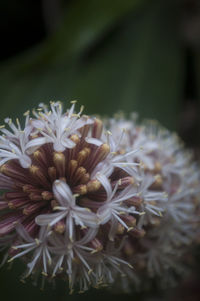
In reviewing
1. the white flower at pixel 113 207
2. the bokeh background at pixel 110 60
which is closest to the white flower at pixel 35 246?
the white flower at pixel 113 207

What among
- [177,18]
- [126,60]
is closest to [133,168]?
[126,60]

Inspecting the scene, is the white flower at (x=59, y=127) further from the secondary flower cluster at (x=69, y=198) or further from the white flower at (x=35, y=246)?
the white flower at (x=35, y=246)

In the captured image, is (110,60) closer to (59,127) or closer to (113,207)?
(59,127)

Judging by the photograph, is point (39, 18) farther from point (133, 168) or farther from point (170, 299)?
point (170, 299)

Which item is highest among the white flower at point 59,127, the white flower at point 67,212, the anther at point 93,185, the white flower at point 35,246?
the white flower at point 59,127

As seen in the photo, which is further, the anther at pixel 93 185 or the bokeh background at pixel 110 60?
the bokeh background at pixel 110 60

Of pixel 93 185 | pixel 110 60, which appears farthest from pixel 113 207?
pixel 110 60

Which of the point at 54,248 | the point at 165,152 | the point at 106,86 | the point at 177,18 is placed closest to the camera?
the point at 54,248

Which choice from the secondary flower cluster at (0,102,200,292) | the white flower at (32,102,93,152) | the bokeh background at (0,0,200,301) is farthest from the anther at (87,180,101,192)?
the bokeh background at (0,0,200,301)
